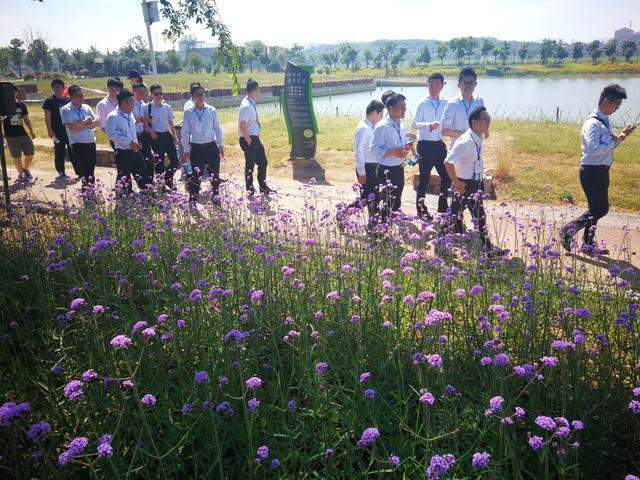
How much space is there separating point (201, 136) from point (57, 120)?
4.95 meters

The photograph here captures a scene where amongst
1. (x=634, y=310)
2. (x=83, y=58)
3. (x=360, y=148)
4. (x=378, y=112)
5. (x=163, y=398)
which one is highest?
(x=83, y=58)

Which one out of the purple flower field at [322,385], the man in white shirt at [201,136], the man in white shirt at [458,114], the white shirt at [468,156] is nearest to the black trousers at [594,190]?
the white shirt at [468,156]

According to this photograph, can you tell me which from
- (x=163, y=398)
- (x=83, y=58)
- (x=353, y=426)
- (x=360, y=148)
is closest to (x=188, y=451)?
(x=163, y=398)

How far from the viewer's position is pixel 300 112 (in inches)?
518

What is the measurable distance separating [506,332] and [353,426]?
138cm

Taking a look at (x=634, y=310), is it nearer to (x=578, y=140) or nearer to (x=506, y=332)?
(x=506, y=332)

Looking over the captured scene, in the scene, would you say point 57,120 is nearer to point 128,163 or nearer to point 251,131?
point 128,163

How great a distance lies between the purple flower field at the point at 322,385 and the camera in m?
2.27

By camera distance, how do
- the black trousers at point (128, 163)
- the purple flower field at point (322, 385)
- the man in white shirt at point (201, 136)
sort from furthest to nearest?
the man in white shirt at point (201, 136)
the black trousers at point (128, 163)
the purple flower field at point (322, 385)

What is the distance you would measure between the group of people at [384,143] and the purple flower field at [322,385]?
1385 millimetres

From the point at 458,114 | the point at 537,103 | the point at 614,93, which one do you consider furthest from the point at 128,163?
the point at 537,103

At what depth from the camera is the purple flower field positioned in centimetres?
227

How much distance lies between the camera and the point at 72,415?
9.33 ft

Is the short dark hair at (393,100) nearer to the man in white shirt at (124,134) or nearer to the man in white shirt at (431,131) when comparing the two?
the man in white shirt at (431,131)
